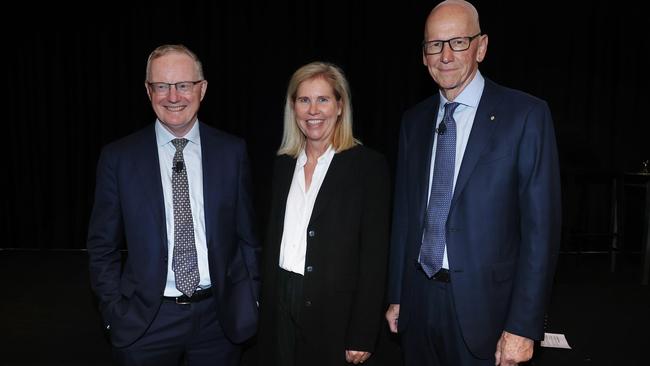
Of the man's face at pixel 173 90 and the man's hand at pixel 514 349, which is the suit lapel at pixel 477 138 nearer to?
the man's hand at pixel 514 349

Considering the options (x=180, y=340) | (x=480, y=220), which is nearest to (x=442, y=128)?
(x=480, y=220)

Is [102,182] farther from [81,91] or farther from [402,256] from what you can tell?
[81,91]

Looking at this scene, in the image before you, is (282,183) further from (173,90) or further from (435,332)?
(435,332)

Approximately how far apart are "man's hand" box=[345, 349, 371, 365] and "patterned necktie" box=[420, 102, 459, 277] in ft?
1.44

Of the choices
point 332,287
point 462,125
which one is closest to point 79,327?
point 332,287

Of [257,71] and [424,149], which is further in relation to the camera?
[257,71]

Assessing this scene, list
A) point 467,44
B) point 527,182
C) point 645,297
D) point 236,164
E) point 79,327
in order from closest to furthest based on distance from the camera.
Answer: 1. point 527,182
2. point 467,44
3. point 236,164
4. point 79,327
5. point 645,297

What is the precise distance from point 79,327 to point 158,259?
248cm

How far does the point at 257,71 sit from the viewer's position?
6.34m

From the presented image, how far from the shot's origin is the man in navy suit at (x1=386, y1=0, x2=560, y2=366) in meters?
1.59

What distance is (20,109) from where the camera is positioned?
20.7 ft

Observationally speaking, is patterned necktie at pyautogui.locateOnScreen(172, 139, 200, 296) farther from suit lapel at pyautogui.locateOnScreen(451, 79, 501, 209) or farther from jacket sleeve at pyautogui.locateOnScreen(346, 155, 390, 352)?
suit lapel at pyautogui.locateOnScreen(451, 79, 501, 209)

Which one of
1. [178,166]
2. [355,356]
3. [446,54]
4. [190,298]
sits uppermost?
[446,54]

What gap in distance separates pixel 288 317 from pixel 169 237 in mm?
558
